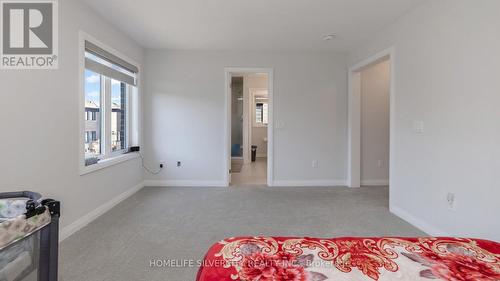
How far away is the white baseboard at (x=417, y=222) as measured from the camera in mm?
2555

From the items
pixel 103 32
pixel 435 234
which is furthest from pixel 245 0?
pixel 435 234

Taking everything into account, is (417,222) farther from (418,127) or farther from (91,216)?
(91,216)

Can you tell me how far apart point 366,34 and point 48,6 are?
150 inches

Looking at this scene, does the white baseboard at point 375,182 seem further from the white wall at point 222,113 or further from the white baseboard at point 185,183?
the white baseboard at point 185,183

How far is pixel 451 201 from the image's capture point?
7.80ft

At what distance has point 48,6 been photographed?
94.9 inches

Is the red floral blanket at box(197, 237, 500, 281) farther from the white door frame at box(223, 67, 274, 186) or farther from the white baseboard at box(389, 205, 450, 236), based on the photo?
the white door frame at box(223, 67, 274, 186)

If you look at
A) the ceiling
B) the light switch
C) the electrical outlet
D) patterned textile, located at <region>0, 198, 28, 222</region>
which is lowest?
the electrical outlet

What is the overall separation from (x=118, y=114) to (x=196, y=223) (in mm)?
2239

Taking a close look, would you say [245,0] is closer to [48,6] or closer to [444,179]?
[48,6]

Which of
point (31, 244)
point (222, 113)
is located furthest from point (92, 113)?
point (31, 244)

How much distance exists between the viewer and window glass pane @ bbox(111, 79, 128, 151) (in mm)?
3751

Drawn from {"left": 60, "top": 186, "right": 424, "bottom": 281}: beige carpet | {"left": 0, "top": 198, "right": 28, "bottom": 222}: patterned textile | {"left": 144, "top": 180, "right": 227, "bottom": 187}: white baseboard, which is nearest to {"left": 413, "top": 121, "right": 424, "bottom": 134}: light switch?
{"left": 60, "top": 186, "right": 424, "bottom": 281}: beige carpet

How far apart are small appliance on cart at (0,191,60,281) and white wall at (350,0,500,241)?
9.52 ft
